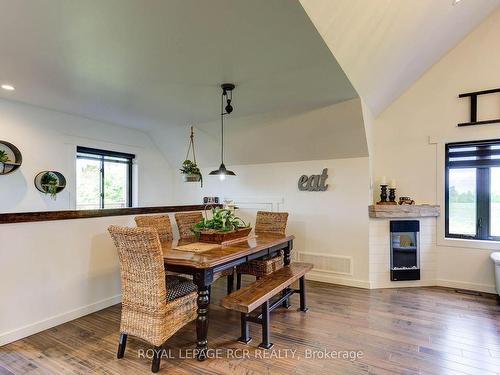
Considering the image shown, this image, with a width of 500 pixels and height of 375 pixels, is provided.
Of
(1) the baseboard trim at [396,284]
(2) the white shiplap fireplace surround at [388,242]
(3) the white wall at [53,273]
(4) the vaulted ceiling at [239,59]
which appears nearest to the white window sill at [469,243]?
(2) the white shiplap fireplace surround at [388,242]

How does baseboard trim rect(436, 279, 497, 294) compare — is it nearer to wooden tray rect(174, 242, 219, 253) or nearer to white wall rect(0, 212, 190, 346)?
wooden tray rect(174, 242, 219, 253)

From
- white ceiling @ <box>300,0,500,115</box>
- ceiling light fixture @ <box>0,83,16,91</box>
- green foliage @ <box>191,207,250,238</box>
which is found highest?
white ceiling @ <box>300,0,500,115</box>

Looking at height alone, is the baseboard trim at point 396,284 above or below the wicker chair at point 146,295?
below

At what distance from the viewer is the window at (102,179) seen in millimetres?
4625

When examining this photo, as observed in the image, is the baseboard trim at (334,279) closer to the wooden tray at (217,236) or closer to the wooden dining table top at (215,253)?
the wooden dining table top at (215,253)

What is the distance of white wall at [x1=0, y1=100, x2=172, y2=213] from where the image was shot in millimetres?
3771

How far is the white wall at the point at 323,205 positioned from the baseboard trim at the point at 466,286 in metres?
1.15

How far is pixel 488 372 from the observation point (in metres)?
2.23

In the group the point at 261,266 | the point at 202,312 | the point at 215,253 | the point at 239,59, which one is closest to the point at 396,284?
the point at 261,266

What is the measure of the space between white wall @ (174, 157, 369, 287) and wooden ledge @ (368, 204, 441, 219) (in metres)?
0.14

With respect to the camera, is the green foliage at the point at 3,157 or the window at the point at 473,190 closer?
the green foliage at the point at 3,157

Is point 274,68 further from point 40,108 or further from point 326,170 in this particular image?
point 40,108

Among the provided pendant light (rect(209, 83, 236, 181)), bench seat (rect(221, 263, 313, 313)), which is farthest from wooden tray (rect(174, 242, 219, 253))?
pendant light (rect(209, 83, 236, 181))

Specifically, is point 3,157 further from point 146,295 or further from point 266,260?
point 266,260
